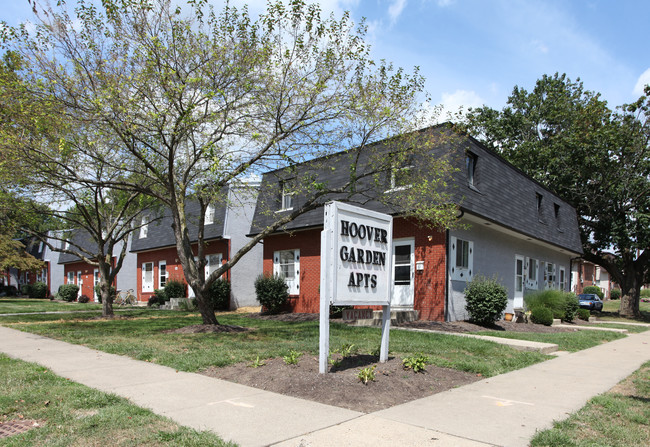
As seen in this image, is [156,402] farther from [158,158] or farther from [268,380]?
[158,158]

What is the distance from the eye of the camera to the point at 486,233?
17797mm

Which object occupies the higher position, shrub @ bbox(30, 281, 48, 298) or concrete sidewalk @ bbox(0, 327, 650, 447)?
concrete sidewalk @ bbox(0, 327, 650, 447)

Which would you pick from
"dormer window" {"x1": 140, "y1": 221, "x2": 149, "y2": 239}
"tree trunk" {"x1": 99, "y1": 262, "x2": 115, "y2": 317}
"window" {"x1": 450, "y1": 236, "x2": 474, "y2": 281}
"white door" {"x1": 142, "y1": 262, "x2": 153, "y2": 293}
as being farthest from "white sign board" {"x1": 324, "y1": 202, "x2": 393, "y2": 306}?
"white door" {"x1": 142, "y1": 262, "x2": 153, "y2": 293}

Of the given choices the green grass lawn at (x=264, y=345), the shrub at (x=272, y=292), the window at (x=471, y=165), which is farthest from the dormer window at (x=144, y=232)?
the window at (x=471, y=165)

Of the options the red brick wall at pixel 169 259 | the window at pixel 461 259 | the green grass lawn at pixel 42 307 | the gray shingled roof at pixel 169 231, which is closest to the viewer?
A: the window at pixel 461 259

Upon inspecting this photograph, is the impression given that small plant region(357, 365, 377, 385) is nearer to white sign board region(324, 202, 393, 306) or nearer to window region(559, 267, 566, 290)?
white sign board region(324, 202, 393, 306)

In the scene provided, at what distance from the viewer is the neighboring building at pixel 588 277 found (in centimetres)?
3544

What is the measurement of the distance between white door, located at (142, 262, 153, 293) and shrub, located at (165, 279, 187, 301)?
16.0ft

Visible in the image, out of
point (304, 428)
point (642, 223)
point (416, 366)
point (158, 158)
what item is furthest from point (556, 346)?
point (642, 223)

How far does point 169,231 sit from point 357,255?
22402 millimetres

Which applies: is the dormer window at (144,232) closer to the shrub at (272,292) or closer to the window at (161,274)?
the window at (161,274)

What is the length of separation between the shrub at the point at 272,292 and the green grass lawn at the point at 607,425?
13794 mm

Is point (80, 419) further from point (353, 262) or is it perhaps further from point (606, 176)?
point (606, 176)

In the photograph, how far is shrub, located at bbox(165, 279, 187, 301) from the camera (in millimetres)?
25594
